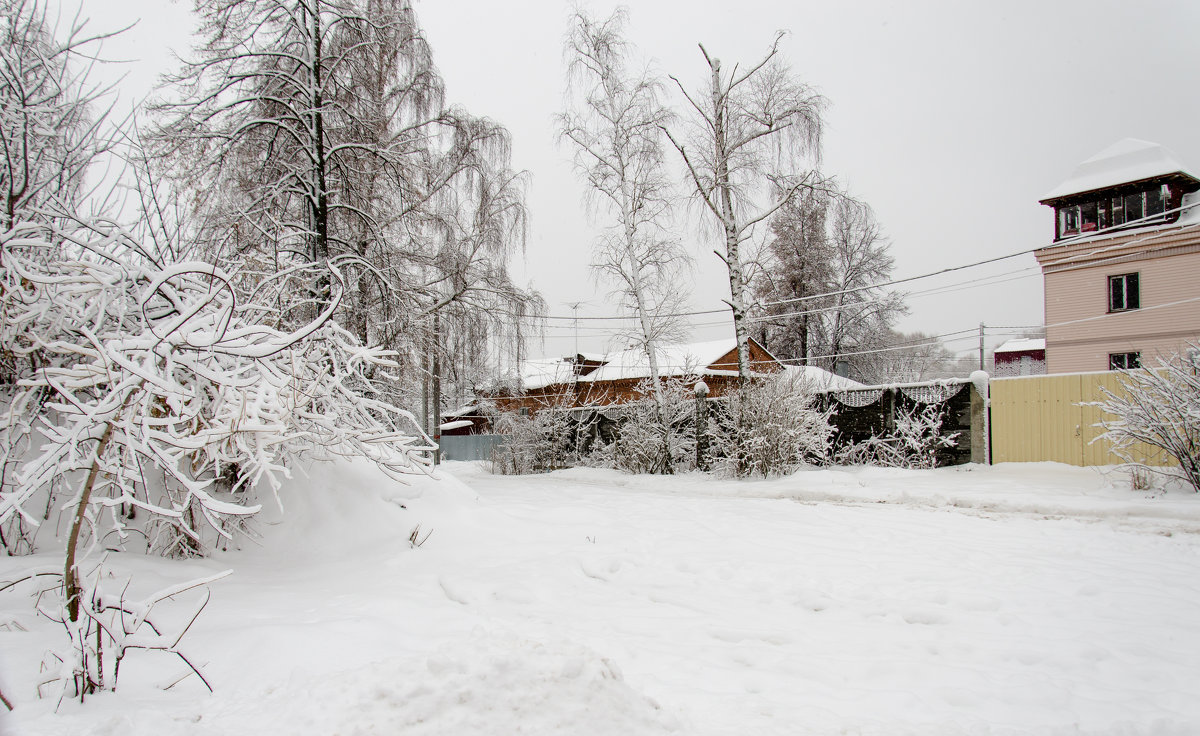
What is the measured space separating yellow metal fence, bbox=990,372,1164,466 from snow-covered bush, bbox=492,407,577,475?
9.14 m

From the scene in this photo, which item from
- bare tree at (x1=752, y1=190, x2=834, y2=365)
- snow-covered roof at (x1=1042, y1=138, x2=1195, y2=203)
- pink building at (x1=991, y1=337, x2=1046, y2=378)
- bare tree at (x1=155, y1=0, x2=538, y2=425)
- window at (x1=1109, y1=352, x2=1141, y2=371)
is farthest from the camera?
pink building at (x1=991, y1=337, x2=1046, y2=378)

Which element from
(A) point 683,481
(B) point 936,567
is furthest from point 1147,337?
(B) point 936,567

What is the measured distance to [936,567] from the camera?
4.53m

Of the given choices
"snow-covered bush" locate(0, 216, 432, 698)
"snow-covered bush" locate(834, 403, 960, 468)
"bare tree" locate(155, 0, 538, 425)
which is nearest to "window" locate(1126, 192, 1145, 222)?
"snow-covered bush" locate(834, 403, 960, 468)

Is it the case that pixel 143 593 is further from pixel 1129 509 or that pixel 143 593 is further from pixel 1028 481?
pixel 1028 481

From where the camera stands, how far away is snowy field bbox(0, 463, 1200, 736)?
7.25 feet

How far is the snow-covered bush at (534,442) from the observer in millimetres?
15305

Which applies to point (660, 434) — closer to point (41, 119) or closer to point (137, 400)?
point (41, 119)

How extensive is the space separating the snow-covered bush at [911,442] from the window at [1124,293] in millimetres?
13063

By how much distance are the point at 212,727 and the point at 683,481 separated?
9.99 metres

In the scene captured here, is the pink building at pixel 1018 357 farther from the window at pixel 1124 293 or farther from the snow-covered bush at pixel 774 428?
the snow-covered bush at pixel 774 428

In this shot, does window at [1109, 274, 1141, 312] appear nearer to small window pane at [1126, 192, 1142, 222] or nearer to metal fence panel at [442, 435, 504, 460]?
small window pane at [1126, 192, 1142, 222]

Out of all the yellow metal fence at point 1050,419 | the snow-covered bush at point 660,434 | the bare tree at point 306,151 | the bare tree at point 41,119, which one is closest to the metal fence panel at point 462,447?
the snow-covered bush at point 660,434

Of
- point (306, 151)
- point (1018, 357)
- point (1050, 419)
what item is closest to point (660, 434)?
point (1050, 419)
